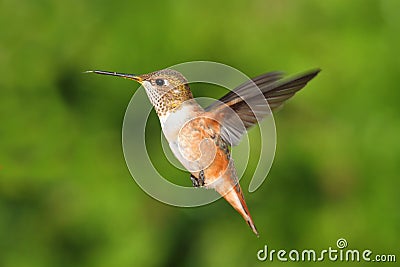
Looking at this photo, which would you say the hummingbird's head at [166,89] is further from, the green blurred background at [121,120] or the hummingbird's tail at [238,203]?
the green blurred background at [121,120]

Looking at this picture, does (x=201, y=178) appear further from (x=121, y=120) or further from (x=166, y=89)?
(x=121, y=120)

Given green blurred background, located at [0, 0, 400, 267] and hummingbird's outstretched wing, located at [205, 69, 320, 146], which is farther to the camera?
green blurred background, located at [0, 0, 400, 267]

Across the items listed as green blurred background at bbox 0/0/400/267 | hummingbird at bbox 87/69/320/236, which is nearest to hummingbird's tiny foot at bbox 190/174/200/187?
hummingbird at bbox 87/69/320/236

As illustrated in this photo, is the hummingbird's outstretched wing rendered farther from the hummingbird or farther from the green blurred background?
the green blurred background

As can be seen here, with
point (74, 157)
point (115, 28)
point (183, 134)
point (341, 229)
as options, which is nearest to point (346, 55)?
point (341, 229)

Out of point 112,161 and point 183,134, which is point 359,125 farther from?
point 183,134

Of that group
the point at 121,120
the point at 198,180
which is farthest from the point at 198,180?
the point at 121,120

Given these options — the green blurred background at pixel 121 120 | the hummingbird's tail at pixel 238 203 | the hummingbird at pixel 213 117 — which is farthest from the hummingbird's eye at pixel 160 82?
the green blurred background at pixel 121 120
